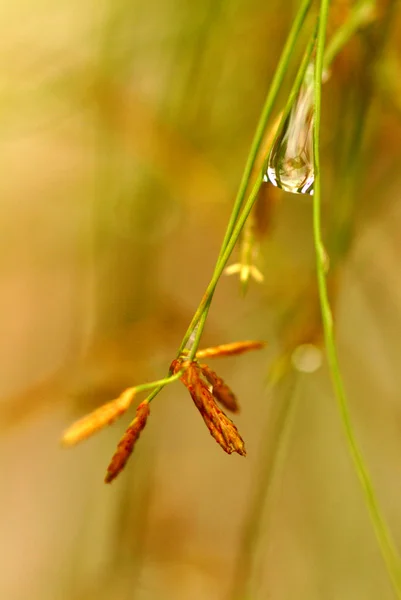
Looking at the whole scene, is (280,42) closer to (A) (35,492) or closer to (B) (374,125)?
(B) (374,125)

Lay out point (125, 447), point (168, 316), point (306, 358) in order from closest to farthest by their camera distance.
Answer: point (125, 447)
point (306, 358)
point (168, 316)

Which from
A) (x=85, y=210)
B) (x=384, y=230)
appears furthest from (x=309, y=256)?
(x=85, y=210)

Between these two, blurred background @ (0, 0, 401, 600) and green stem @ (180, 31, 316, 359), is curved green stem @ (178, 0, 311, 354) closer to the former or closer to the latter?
green stem @ (180, 31, 316, 359)

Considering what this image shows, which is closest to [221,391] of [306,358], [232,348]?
[232,348]

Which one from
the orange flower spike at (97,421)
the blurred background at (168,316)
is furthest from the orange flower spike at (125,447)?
the blurred background at (168,316)

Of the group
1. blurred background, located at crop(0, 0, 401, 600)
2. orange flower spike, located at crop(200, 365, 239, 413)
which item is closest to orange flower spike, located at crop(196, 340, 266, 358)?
orange flower spike, located at crop(200, 365, 239, 413)

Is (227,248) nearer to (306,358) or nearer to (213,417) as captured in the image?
(213,417)

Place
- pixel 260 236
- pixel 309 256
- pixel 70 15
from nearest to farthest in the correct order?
pixel 260 236 < pixel 309 256 < pixel 70 15
